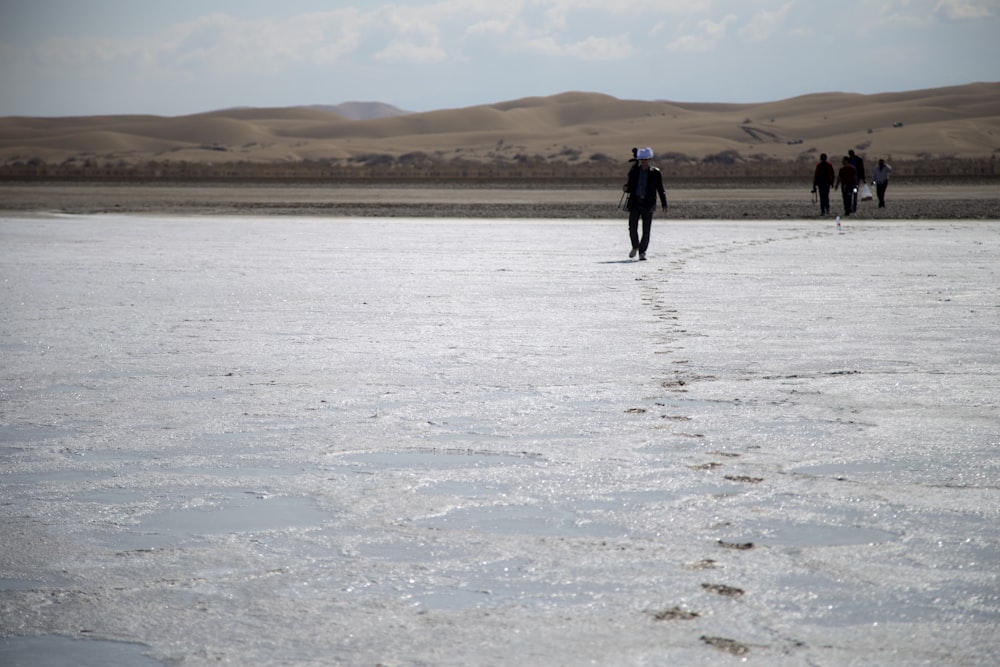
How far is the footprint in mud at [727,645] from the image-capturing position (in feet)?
11.3

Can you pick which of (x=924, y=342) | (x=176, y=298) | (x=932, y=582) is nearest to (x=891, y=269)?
(x=924, y=342)

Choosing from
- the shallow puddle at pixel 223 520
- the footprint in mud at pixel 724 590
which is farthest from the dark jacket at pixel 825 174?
the footprint in mud at pixel 724 590

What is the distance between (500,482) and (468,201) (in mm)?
38671

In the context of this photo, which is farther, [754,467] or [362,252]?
[362,252]

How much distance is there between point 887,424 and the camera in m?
6.59

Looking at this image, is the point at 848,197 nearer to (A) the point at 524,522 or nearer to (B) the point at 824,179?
(B) the point at 824,179

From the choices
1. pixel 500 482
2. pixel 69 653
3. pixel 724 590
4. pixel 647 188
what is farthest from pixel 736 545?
pixel 647 188

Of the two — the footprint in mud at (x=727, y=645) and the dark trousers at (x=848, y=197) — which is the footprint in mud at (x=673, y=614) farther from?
the dark trousers at (x=848, y=197)

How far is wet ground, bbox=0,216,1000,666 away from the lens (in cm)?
366

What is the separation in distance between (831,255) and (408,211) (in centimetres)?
1916

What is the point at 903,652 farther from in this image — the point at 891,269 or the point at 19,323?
the point at 891,269

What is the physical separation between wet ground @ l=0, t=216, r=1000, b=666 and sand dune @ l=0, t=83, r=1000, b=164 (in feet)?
347

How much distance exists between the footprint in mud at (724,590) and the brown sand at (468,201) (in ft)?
90.0

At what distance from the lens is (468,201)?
43.8 meters
